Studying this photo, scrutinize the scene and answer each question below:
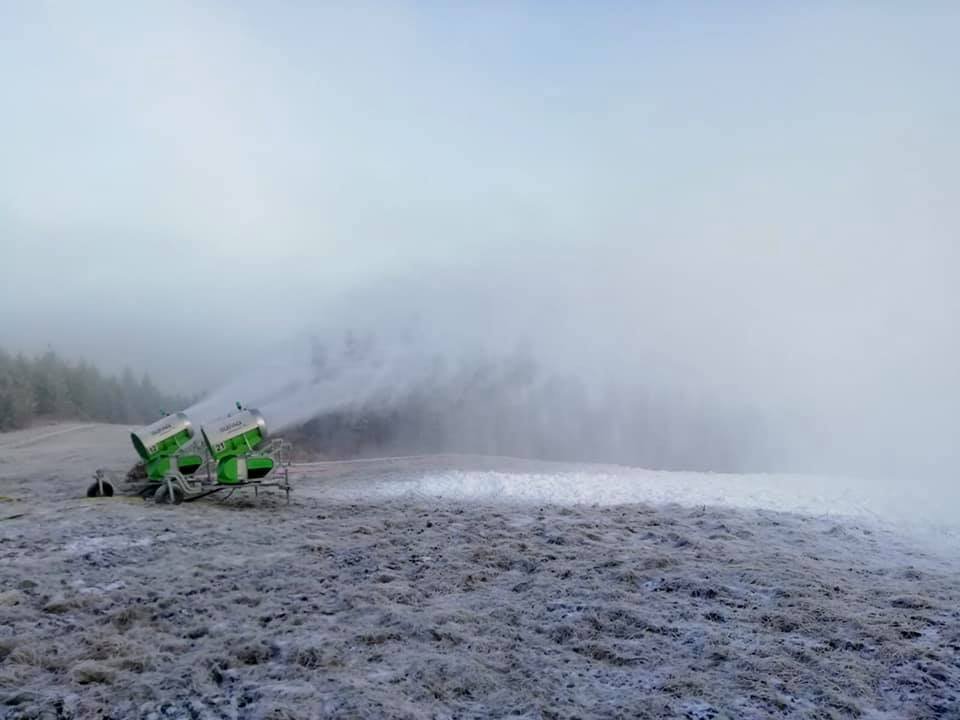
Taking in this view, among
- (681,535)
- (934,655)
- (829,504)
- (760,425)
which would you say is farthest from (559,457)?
(934,655)

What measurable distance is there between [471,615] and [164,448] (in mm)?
9284

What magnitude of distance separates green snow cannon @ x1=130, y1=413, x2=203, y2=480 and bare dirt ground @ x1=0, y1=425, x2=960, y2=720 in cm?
149

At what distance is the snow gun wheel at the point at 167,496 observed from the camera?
1260cm

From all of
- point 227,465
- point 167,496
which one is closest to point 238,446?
point 227,465

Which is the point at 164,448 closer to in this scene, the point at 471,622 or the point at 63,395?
the point at 471,622

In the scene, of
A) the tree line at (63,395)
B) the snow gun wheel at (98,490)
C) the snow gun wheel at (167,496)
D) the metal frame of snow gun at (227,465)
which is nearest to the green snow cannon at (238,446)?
the metal frame of snow gun at (227,465)

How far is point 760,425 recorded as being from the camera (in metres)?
26.5

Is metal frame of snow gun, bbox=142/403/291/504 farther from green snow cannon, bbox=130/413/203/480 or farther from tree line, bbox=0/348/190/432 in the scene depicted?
tree line, bbox=0/348/190/432

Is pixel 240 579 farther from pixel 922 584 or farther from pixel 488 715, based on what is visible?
pixel 922 584

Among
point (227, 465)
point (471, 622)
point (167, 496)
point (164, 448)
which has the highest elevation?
point (164, 448)

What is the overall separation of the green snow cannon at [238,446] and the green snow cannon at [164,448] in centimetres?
65

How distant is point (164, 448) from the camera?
44.4 feet

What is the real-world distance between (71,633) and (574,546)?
6.05 m

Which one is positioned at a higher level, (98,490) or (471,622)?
(98,490)
